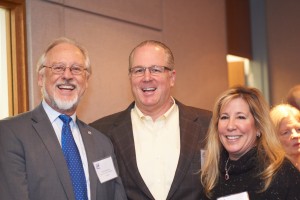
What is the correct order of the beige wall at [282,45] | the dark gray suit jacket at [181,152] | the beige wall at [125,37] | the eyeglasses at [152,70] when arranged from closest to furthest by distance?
the dark gray suit jacket at [181,152] < the eyeglasses at [152,70] < the beige wall at [125,37] < the beige wall at [282,45]

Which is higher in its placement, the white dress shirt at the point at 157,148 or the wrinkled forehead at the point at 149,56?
the wrinkled forehead at the point at 149,56

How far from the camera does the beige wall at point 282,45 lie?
7492 millimetres

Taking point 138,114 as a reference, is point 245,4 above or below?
above

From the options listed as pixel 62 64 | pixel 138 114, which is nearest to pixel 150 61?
pixel 138 114

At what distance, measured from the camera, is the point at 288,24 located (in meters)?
7.55

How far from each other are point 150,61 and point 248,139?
3.05 ft

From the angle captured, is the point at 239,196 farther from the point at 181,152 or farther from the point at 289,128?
the point at 289,128

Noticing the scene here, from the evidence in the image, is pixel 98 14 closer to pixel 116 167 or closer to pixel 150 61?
pixel 150 61

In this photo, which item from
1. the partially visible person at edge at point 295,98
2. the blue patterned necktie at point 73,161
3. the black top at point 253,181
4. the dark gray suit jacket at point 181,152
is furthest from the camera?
the partially visible person at edge at point 295,98

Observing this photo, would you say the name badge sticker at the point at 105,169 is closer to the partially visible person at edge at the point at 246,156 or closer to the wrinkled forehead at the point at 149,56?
the partially visible person at edge at the point at 246,156

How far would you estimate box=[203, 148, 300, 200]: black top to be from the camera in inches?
107

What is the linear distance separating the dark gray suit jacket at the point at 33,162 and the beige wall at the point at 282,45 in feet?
17.0

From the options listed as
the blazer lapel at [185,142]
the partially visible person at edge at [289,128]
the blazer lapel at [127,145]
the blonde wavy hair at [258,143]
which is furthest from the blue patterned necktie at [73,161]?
the partially visible person at edge at [289,128]

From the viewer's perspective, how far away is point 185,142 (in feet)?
11.1
